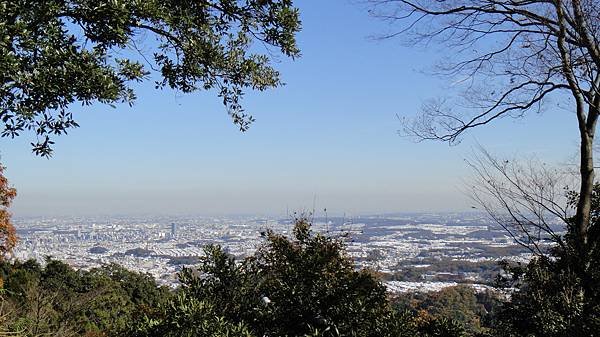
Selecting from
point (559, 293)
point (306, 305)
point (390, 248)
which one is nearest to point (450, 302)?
point (390, 248)

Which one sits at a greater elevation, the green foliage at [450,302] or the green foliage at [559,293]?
the green foliage at [559,293]

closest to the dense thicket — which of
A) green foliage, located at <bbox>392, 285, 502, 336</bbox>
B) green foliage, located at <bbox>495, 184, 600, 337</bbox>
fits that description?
green foliage, located at <bbox>495, 184, 600, 337</bbox>

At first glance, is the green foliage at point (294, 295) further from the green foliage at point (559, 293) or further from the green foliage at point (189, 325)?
the green foliage at point (559, 293)

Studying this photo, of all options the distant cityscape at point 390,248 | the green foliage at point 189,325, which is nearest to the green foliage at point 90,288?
the distant cityscape at point 390,248

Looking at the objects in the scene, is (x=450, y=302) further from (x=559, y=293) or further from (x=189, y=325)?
(x=189, y=325)

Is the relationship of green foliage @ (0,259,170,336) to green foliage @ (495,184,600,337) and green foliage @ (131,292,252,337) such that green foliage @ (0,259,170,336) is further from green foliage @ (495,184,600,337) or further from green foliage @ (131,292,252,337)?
green foliage @ (495,184,600,337)

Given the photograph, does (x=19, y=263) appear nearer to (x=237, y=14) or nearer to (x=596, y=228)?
(x=237, y=14)

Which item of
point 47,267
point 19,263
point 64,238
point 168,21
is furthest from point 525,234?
point 64,238

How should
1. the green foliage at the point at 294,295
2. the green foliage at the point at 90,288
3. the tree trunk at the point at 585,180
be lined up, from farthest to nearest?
the green foliage at the point at 90,288
the tree trunk at the point at 585,180
the green foliage at the point at 294,295

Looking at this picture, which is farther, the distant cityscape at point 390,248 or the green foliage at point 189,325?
the distant cityscape at point 390,248

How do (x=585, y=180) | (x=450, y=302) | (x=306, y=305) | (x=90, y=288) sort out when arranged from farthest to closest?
(x=90, y=288)
(x=450, y=302)
(x=585, y=180)
(x=306, y=305)

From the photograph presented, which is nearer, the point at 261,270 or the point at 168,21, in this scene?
the point at 168,21
